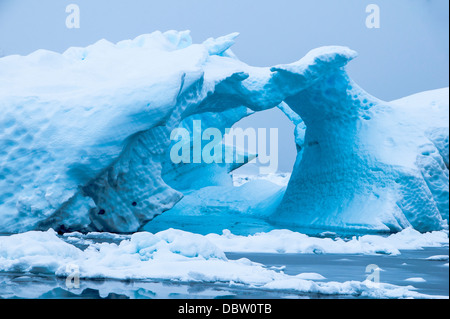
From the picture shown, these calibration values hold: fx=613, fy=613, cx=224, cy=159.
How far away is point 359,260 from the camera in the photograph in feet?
19.1

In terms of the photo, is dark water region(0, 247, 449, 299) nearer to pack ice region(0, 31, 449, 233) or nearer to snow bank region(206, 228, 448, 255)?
snow bank region(206, 228, 448, 255)

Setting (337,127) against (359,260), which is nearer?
(359,260)

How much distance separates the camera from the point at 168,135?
31.3 feet

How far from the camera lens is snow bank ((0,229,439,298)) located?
3576 mm

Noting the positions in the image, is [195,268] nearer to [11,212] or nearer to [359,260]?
[359,260]

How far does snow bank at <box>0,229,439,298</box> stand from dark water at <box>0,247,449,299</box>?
5.5 inches

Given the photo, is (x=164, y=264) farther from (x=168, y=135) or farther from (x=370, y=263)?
(x=168, y=135)

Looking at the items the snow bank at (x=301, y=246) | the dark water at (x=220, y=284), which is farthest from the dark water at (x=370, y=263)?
the snow bank at (x=301, y=246)

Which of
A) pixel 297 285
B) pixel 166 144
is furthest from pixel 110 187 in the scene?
pixel 297 285

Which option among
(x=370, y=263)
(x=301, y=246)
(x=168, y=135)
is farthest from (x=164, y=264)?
(x=168, y=135)

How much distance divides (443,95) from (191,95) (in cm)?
636

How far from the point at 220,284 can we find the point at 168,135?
5940 mm
